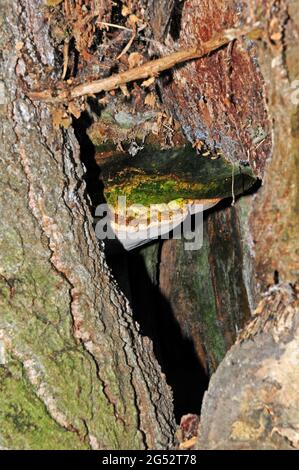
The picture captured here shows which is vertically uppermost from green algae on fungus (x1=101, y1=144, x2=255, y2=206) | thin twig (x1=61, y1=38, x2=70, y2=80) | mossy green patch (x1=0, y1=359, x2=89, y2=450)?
thin twig (x1=61, y1=38, x2=70, y2=80)

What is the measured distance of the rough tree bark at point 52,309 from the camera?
1.36m

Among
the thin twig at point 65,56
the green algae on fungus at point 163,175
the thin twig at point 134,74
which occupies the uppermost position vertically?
the thin twig at point 65,56

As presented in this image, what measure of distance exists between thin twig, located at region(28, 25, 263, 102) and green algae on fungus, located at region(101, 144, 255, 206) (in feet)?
2.43

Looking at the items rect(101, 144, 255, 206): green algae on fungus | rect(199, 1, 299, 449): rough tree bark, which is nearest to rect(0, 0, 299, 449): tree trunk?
rect(199, 1, 299, 449): rough tree bark

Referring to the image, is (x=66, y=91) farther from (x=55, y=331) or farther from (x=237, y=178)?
(x=237, y=178)

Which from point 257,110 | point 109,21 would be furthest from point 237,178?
point 109,21

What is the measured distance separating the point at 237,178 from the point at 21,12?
4.60 ft

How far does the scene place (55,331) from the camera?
1.42 meters

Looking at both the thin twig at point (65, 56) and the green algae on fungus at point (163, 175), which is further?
the green algae on fungus at point (163, 175)

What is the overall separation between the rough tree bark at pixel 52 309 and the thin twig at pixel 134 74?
0.24ft

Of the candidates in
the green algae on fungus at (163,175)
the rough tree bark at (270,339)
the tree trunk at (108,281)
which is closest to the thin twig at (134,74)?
the tree trunk at (108,281)

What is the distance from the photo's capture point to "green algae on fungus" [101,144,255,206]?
7.45 ft

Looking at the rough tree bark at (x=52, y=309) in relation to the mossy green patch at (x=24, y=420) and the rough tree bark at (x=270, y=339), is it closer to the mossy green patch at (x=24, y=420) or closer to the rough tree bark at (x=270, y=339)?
the mossy green patch at (x=24, y=420)

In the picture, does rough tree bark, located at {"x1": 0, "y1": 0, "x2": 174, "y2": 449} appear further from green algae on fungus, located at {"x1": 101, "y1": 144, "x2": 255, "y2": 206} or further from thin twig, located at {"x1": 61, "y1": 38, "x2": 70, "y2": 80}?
green algae on fungus, located at {"x1": 101, "y1": 144, "x2": 255, "y2": 206}
